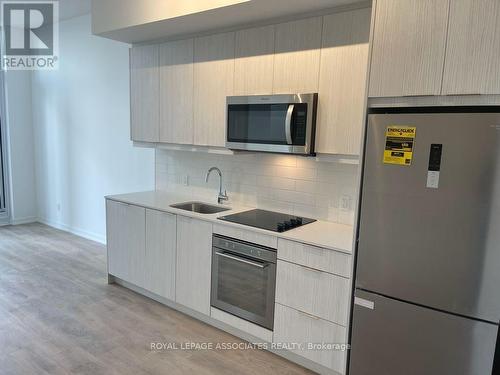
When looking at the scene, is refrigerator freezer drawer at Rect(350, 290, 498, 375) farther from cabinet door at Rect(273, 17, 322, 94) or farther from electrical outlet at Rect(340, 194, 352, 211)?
cabinet door at Rect(273, 17, 322, 94)

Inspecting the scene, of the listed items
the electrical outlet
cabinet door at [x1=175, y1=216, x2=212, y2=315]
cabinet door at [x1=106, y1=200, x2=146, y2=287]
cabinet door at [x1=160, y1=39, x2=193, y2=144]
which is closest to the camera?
the electrical outlet

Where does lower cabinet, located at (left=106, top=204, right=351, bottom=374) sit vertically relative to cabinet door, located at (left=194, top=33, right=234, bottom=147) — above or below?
below

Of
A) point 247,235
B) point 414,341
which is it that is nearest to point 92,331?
point 247,235

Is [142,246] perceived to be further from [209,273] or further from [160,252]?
[209,273]

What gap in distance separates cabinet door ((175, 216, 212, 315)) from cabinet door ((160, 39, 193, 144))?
34.1 inches

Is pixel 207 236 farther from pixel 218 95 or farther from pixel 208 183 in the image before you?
pixel 218 95

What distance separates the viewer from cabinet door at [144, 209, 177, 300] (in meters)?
3.28

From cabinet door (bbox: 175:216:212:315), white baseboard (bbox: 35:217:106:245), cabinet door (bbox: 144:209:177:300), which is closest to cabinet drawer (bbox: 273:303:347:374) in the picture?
cabinet door (bbox: 175:216:212:315)

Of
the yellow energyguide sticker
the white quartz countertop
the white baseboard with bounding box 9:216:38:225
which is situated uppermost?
the yellow energyguide sticker

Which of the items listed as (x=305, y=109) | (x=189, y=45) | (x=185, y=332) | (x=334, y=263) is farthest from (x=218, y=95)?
(x=185, y=332)

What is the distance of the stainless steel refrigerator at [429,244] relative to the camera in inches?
71.0

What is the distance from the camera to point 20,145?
6.00 metres

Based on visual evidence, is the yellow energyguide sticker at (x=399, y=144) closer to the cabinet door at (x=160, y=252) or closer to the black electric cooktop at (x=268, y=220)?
the black electric cooktop at (x=268, y=220)

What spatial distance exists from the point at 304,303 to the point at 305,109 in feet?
4.35
